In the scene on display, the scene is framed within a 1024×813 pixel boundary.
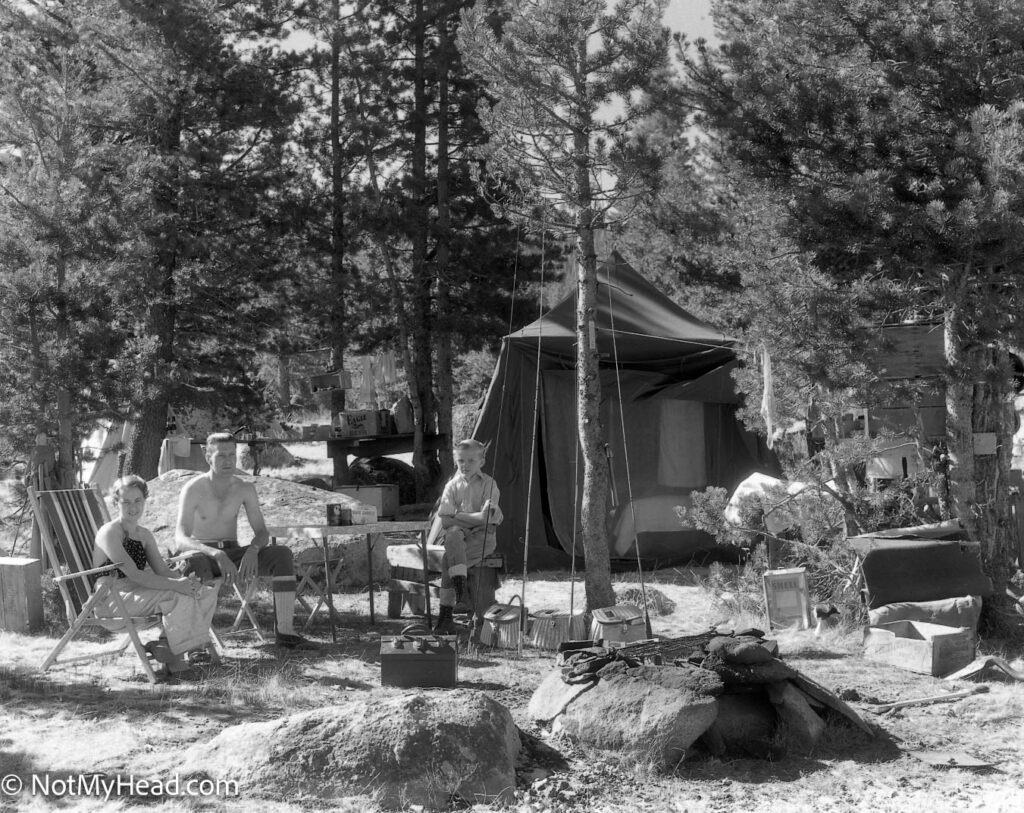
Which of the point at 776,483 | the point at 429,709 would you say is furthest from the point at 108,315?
the point at 429,709

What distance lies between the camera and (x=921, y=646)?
469cm

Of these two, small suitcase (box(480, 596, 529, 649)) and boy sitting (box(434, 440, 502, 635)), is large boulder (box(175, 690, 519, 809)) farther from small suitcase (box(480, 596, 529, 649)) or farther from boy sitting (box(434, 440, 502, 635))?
boy sitting (box(434, 440, 502, 635))

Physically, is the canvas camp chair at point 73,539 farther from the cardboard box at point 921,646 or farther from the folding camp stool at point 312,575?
the cardboard box at point 921,646

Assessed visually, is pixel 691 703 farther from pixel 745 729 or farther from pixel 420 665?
pixel 420 665

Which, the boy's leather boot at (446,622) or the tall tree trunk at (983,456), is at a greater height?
the tall tree trunk at (983,456)

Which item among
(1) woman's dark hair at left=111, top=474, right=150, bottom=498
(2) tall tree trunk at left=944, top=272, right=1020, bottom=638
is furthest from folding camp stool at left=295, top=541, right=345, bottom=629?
(2) tall tree trunk at left=944, top=272, right=1020, bottom=638

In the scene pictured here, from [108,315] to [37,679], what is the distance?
3.86 metres

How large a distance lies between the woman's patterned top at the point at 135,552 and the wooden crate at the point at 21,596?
1.38m

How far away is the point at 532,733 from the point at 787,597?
2.35 metres

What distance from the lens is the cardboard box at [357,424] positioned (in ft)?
38.5

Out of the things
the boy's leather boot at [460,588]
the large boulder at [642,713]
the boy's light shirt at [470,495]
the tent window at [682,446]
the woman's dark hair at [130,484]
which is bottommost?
the large boulder at [642,713]

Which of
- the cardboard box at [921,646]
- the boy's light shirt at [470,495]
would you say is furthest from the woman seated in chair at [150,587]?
the cardboard box at [921,646]

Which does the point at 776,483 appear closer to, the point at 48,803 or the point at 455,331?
the point at 48,803

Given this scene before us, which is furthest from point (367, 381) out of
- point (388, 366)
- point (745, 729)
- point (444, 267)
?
point (745, 729)
